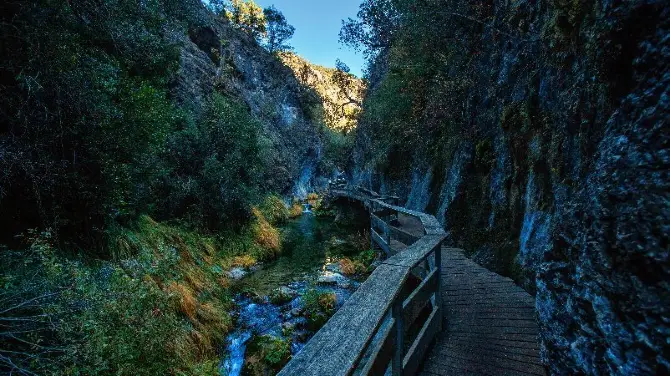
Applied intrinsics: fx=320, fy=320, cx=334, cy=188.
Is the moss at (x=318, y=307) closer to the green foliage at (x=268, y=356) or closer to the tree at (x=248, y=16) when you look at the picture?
the green foliage at (x=268, y=356)

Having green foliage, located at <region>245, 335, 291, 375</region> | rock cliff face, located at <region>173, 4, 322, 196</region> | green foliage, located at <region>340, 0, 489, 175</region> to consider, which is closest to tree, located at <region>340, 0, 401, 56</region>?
green foliage, located at <region>340, 0, 489, 175</region>

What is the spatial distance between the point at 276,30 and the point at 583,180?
4909 cm

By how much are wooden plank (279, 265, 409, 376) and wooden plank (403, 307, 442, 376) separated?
1401 millimetres

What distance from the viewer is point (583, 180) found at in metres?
3.19

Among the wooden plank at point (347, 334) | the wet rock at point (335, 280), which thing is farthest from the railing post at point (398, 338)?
the wet rock at point (335, 280)

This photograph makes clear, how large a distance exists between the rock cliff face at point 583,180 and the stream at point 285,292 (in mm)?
4627

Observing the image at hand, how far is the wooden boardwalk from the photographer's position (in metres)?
1.72

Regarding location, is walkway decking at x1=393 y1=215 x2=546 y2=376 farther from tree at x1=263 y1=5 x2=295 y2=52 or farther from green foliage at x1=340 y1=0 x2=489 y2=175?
tree at x1=263 y1=5 x2=295 y2=52

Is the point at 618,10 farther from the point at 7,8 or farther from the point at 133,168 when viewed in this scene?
the point at 133,168

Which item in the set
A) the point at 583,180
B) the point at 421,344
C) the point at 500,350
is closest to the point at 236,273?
the point at 421,344

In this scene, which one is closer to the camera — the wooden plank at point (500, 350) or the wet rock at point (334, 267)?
the wooden plank at point (500, 350)

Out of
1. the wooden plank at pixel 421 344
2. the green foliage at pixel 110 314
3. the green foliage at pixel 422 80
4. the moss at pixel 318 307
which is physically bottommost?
the moss at pixel 318 307

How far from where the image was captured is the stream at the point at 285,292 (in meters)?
7.50

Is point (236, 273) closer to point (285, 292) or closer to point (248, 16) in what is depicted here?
point (285, 292)
